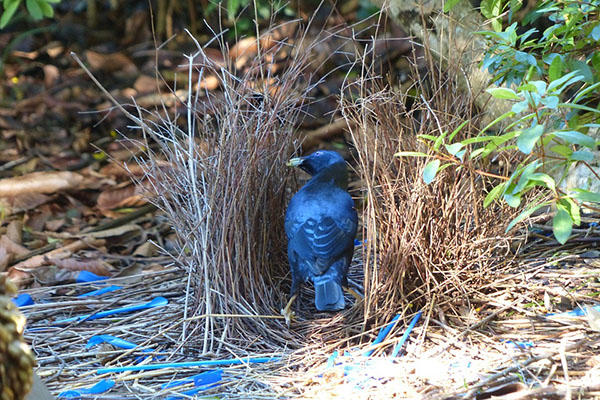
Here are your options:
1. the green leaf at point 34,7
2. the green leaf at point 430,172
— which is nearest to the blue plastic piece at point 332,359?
the green leaf at point 430,172

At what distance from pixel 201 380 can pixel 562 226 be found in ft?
3.64

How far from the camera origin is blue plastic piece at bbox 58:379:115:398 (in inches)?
80.7

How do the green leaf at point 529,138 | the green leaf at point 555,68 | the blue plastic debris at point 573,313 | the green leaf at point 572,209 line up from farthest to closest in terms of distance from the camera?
1. the blue plastic debris at point 573,313
2. the green leaf at point 555,68
3. the green leaf at point 572,209
4. the green leaf at point 529,138

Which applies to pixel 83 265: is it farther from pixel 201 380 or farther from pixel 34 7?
pixel 201 380

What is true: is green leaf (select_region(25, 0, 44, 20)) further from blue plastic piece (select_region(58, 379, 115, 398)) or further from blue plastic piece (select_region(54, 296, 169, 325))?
blue plastic piece (select_region(58, 379, 115, 398))

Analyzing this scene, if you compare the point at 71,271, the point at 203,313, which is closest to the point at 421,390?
the point at 203,313

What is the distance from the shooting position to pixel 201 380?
2092mm

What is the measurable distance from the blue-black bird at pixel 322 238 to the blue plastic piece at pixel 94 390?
25.0 inches

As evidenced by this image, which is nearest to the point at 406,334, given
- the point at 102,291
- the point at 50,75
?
the point at 102,291

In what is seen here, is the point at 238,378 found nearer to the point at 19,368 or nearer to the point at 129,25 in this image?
the point at 19,368

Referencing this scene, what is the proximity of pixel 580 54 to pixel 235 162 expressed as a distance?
124 cm

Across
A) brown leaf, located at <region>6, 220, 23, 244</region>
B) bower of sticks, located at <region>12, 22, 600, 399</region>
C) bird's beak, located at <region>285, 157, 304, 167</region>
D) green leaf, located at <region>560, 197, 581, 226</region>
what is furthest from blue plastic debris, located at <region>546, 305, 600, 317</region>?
brown leaf, located at <region>6, 220, 23, 244</region>

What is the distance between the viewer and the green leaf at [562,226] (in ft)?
5.91

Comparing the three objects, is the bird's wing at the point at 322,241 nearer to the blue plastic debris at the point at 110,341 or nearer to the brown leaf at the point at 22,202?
the blue plastic debris at the point at 110,341
